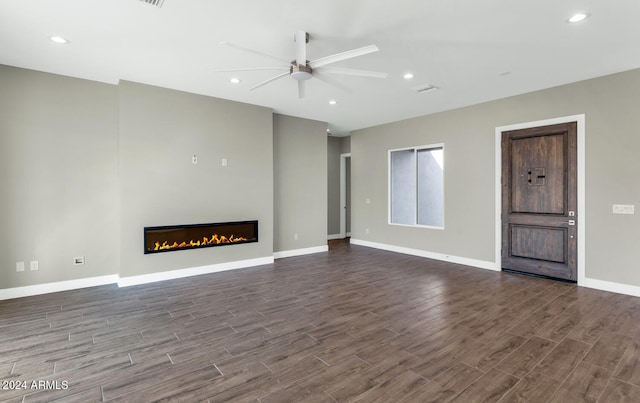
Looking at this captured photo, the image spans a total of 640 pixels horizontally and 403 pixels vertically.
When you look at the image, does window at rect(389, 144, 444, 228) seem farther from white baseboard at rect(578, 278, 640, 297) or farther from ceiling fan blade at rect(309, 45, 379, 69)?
ceiling fan blade at rect(309, 45, 379, 69)

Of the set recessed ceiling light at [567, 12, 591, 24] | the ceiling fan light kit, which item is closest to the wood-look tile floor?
the ceiling fan light kit

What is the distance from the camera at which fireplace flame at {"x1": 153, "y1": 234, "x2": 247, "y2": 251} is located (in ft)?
15.8

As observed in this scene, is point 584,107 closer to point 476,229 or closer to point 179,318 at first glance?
point 476,229

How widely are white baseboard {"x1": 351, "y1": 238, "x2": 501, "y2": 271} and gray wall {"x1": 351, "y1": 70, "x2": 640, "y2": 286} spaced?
0.27 ft

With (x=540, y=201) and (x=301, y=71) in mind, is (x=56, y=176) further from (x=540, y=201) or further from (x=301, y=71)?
(x=540, y=201)

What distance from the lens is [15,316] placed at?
3406 mm

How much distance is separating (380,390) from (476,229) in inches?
171

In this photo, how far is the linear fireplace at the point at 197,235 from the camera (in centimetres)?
474

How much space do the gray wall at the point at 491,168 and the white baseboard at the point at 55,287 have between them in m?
5.47

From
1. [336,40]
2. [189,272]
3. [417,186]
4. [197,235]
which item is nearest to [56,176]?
[197,235]

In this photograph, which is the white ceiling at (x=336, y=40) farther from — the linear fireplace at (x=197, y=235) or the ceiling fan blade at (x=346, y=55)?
the linear fireplace at (x=197, y=235)

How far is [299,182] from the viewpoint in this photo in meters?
6.74

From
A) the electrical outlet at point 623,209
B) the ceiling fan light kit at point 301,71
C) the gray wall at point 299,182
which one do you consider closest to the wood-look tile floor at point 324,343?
the electrical outlet at point 623,209

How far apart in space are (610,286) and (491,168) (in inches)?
91.9
